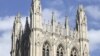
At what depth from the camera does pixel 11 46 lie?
8781 cm

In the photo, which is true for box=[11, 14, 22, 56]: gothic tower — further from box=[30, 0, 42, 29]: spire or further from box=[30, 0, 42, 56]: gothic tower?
box=[30, 0, 42, 56]: gothic tower

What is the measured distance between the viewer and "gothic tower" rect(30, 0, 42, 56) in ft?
259

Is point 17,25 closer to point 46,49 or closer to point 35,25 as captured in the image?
point 35,25

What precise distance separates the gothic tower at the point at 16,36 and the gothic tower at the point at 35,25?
540cm

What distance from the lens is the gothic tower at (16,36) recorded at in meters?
85.6

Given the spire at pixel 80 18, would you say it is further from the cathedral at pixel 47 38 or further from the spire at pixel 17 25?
the spire at pixel 17 25

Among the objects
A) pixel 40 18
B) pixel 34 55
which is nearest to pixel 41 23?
pixel 40 18

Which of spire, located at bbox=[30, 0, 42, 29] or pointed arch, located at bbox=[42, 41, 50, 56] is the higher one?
spire, located at bbox=[30, 0, 42, 29]

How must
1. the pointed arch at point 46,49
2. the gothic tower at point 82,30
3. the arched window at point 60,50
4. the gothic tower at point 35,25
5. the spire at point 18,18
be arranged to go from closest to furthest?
the gothic tower at point 35,25, the pointed arch at point 46,49, the arched window at point 60,50, the gothic tower at point 82,30, the spire at point 18,18

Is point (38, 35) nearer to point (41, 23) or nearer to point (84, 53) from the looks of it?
point (41, 23)

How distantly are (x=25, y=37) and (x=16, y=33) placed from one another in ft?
14.5

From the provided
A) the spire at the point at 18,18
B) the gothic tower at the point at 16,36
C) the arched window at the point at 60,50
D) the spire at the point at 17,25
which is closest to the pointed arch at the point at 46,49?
the arched window at the point at 60,50

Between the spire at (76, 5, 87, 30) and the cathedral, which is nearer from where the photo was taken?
the cathedral

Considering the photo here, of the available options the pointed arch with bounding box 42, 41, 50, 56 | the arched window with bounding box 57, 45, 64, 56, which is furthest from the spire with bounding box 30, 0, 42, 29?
the arched window with bounding box 57, 45, 64, 56
